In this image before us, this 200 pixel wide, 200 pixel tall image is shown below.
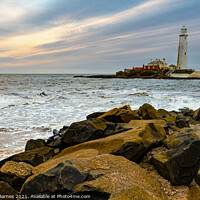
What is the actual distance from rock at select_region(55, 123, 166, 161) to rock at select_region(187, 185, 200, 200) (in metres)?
1.15

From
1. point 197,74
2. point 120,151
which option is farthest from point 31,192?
point 197,74

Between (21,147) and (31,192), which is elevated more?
(31,192)

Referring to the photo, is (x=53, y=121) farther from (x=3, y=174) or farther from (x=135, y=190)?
(x=135, y=190)

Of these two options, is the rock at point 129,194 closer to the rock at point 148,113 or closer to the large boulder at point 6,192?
the large boulder at point 6,192

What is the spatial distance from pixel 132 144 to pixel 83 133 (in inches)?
67.9

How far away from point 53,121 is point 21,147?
3357 mm

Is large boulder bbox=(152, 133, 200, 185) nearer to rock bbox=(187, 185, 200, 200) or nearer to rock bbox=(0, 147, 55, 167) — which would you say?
rock bbox=(187, 185, 200, 200)

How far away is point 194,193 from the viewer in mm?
2814

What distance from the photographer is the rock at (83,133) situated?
16.0 feet

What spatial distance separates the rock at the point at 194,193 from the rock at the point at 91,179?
44 centimetres

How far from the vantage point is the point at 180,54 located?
6800cm

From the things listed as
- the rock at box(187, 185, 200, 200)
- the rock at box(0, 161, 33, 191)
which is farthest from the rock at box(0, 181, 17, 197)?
the rock at box(187, 185, 200, 200)

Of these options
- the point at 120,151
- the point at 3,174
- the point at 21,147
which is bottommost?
the point at 21,147

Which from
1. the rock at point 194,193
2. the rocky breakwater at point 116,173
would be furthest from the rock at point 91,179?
the rock at point 194,193
